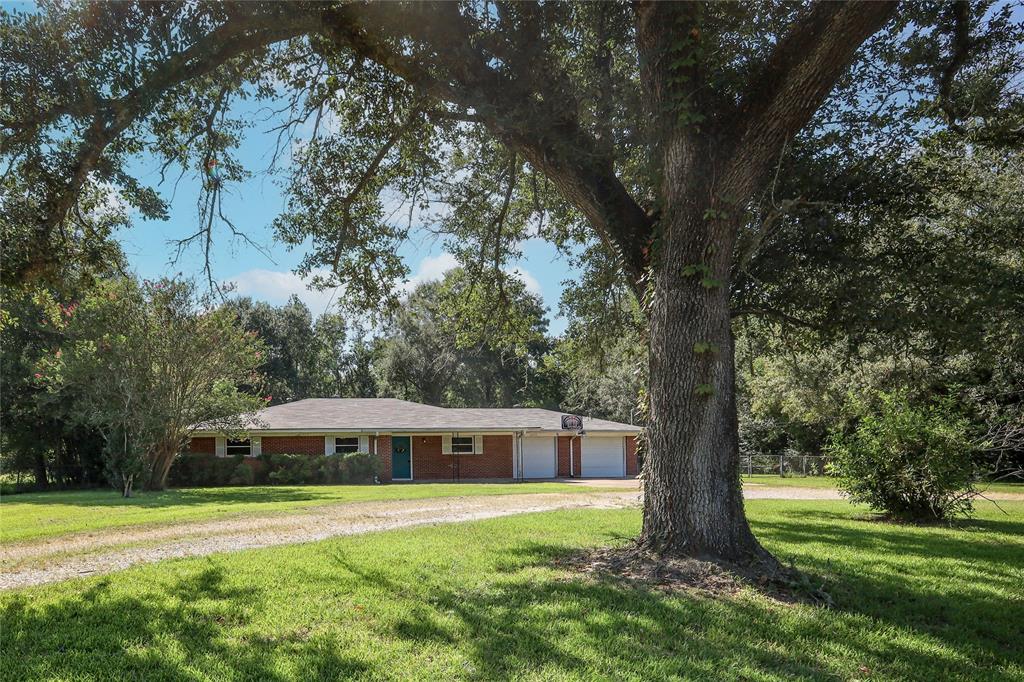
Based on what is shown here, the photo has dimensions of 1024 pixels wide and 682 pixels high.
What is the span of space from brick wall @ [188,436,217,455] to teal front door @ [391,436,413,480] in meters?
7.10

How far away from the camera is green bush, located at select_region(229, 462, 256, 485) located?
2314cm

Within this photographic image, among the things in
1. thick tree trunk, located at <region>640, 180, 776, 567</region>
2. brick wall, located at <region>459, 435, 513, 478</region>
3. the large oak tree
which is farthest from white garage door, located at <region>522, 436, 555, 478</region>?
thick tree trunk, located at <region>640, 180, 776, 567</region>

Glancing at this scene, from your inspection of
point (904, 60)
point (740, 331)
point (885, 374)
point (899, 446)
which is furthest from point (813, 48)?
point (885, 374)

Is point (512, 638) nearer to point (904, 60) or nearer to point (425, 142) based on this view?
point (425, 142)

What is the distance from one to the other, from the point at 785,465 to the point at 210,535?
29021 mm

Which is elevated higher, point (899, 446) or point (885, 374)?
point (885, 374)

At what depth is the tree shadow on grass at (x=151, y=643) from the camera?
3.74 m

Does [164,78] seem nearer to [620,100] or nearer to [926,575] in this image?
[620,100]

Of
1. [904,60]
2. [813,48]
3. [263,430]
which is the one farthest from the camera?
[263,430]

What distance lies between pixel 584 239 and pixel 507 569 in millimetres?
6508

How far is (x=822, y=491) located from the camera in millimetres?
21062

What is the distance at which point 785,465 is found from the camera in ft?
104

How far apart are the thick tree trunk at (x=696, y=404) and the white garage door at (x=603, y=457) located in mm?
25304

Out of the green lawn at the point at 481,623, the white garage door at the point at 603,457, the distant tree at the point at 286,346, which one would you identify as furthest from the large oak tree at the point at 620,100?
the distant tree at the point at 286,346
